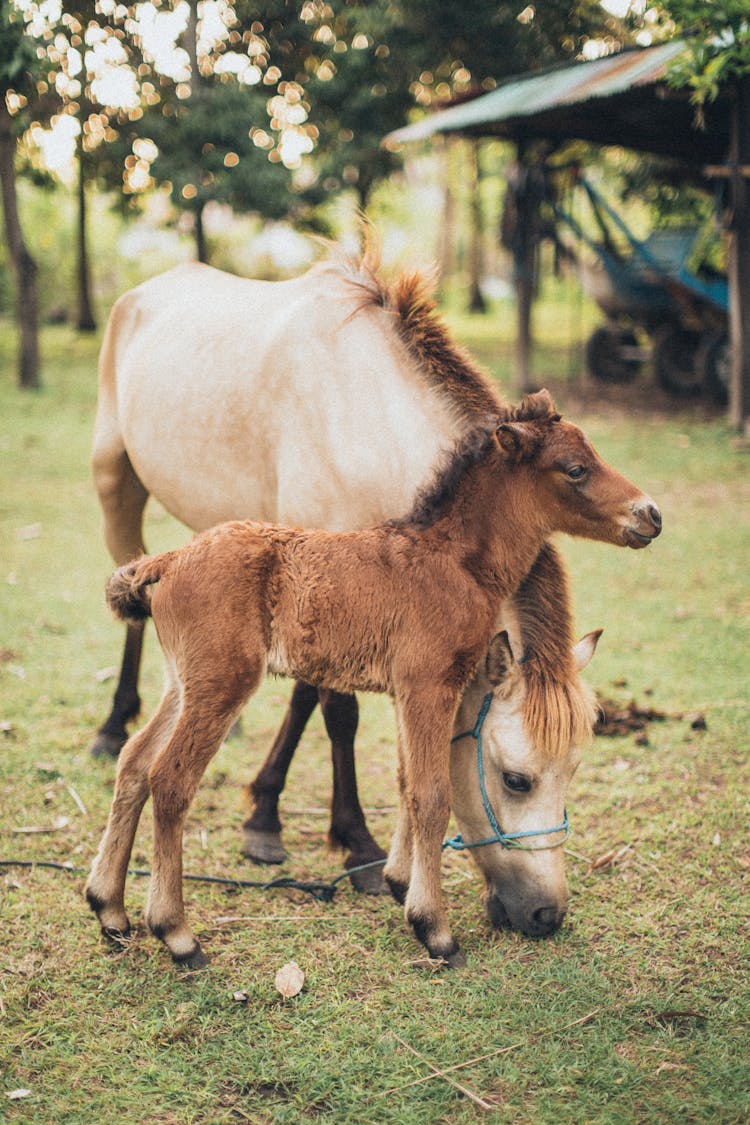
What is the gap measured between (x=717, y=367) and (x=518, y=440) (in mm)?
10601

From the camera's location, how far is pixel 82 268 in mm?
19422

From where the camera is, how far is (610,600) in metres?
6.56

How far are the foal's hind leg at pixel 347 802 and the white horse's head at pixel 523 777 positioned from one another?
59cm

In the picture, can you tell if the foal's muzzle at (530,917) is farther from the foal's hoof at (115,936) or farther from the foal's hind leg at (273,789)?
the foal's hoof at (115,936)

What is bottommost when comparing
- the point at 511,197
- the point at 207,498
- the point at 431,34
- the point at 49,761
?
the point at 49,761

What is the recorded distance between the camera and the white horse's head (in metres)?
3.01

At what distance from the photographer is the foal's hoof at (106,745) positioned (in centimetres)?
460

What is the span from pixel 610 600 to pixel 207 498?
3.38 meters

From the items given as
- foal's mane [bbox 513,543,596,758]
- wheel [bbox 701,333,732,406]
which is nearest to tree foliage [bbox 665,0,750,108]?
foal's mane [bbox 513,543,596,758]

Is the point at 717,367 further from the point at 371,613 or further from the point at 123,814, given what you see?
the point at 123,814

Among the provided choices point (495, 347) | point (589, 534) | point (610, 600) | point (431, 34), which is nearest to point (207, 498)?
point (589, 534)

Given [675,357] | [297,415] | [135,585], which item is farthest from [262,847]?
[675,357]

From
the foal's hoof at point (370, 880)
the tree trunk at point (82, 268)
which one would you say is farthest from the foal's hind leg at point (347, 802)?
the tree trunk at point (82, 268)

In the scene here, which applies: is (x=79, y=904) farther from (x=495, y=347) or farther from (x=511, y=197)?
(x=495, y=347)
